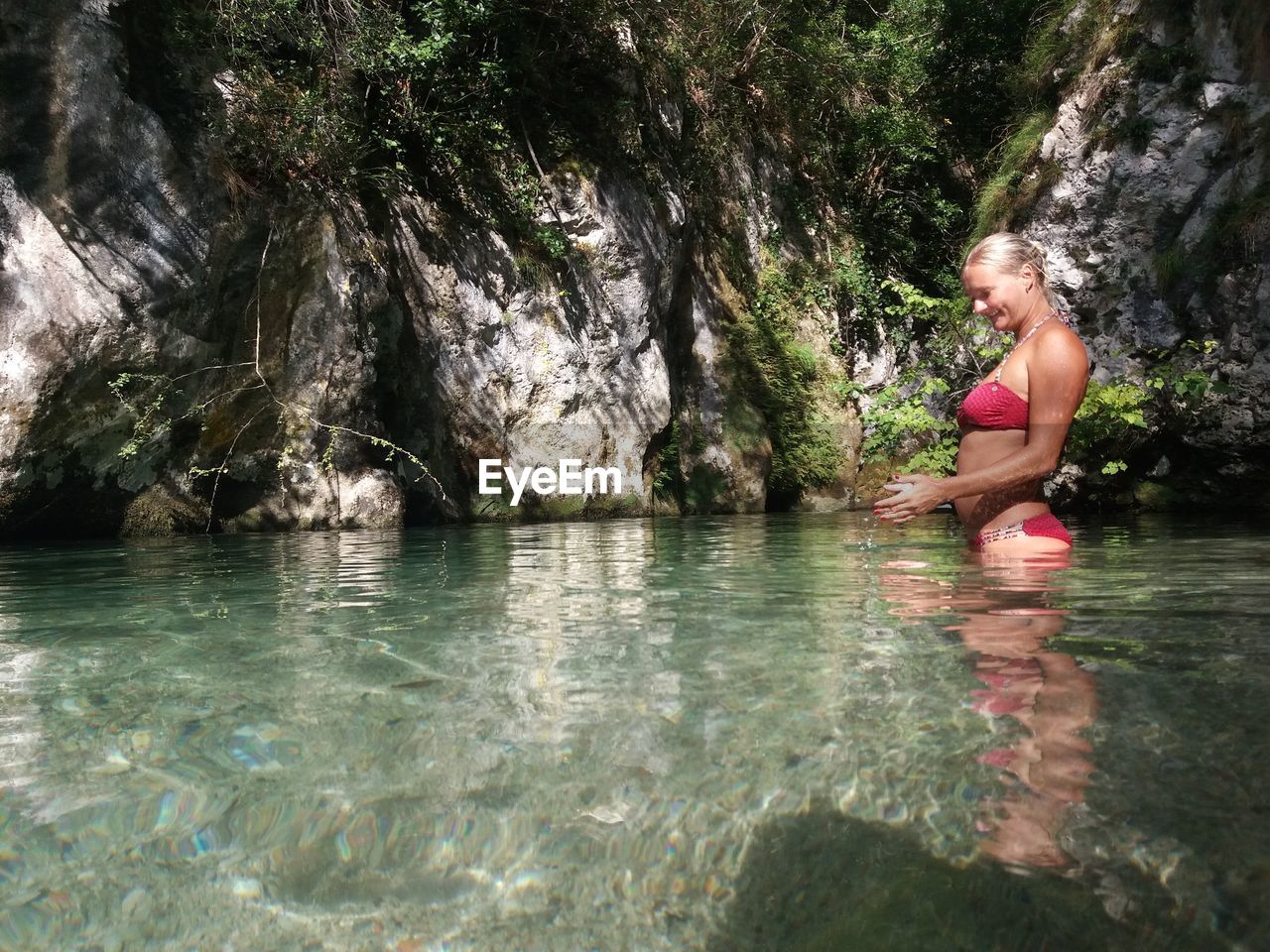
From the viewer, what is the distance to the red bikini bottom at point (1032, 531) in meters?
3.89

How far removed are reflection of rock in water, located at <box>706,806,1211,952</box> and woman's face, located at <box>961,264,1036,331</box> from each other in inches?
120

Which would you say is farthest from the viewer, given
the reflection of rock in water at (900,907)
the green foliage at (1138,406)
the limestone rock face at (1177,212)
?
the limestone rock face at (1177,212)

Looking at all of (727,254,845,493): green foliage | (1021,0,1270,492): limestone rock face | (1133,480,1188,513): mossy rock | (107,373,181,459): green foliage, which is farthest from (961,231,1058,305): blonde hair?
(727,254,845,493): green foliage

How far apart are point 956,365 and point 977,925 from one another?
38.9 feet

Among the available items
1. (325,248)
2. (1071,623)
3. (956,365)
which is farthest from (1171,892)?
(956,365)

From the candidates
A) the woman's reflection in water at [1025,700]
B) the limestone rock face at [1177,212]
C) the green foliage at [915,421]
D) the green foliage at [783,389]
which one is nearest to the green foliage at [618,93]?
the green foliage at [783,389]

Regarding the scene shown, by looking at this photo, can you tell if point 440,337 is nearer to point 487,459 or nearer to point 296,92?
point 487,459

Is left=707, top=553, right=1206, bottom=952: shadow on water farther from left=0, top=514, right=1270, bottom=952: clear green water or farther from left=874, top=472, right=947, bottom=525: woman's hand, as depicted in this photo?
left=874, top=472, right=947, bottom=525: woman's hand

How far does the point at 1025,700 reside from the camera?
1624 mm

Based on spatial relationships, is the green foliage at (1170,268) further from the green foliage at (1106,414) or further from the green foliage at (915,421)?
the green foliage at (915,421)

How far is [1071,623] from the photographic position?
93.3 inches

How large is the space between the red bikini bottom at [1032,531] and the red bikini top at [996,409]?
44 centimetres

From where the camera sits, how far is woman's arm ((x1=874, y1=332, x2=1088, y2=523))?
333cm

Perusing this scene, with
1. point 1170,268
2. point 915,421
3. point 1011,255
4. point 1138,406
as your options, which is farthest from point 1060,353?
A: point 1170,268
